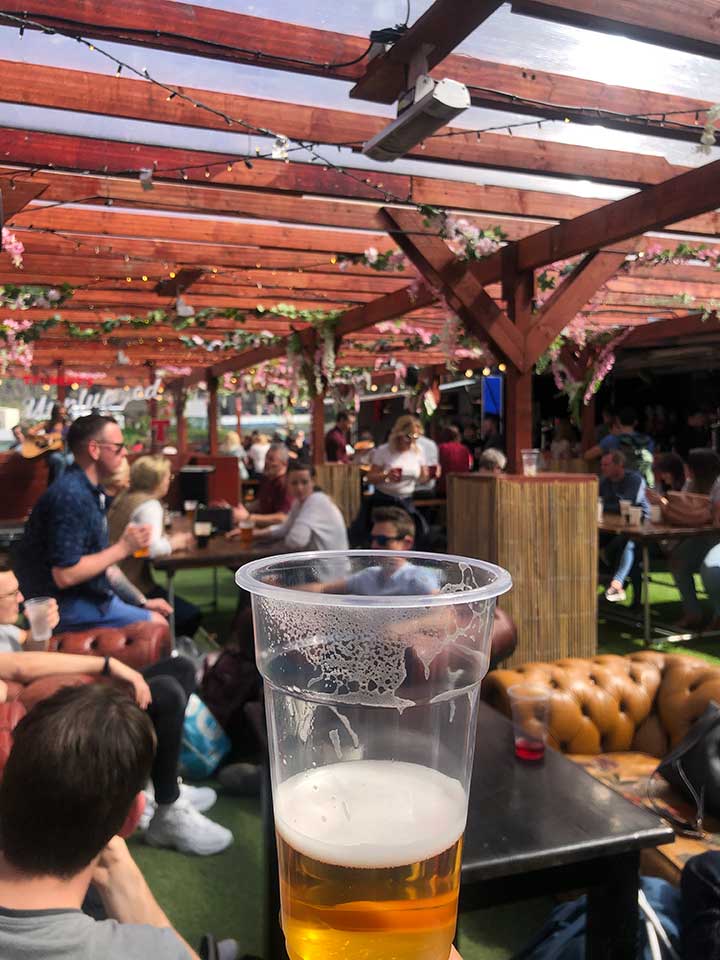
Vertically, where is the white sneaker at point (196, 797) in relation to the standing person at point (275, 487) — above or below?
below

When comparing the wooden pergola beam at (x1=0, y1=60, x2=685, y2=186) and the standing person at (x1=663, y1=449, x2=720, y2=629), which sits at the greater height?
the wooden pergola beam at (x1=0, y1=60, x2=685, y2=186)

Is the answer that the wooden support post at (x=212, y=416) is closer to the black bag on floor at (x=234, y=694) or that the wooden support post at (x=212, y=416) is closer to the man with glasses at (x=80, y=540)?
Result: the black bag on floor at (x=234, y=694)

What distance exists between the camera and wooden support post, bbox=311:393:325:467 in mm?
9527

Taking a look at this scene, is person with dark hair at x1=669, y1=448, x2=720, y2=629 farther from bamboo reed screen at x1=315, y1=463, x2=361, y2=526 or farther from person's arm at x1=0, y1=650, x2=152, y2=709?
person's arm at x1=0, y1=650, x2=152, y2=709

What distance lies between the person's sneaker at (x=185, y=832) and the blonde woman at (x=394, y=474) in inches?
154

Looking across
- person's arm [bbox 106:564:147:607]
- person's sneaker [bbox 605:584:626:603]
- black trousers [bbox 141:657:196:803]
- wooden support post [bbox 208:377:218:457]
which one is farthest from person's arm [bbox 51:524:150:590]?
wooden support post [bbox 208:377:218:457]

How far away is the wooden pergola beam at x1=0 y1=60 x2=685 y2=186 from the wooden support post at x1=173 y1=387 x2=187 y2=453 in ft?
42.6

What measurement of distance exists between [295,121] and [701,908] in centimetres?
347

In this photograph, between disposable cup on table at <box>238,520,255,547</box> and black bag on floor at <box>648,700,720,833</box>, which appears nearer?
black bag on floor at <box>648,700,720,833</box>

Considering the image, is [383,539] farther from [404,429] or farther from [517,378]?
[404,429]

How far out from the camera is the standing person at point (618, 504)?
20.7 ft

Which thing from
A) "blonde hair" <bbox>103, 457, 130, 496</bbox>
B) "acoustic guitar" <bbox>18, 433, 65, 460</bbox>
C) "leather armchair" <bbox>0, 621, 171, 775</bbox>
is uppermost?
"acoustic guitar" <bbox>18, 433, 65, 460</bbox>

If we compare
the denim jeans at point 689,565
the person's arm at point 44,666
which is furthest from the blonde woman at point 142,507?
the denim jeans at point 689,565

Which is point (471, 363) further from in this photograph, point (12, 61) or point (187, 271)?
point (12, 61)
